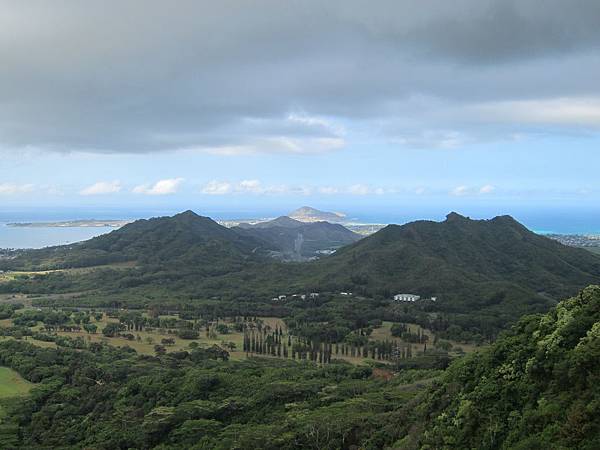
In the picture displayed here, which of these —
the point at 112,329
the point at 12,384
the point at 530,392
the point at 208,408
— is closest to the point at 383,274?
the point at 112,329

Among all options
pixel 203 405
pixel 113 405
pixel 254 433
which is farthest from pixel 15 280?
pixel 254 433

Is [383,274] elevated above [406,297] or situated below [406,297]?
above

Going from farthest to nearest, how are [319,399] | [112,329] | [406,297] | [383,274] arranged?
1. [383,274]
2. [406,297]
3. [112,329]
4. [319,399]

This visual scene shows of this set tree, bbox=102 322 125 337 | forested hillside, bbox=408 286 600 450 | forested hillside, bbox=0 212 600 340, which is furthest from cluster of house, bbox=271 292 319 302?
forested hillside, bbox=408 286 600 450

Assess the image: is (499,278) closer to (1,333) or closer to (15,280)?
(1,333)

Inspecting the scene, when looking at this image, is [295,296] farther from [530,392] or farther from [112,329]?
[530,392]

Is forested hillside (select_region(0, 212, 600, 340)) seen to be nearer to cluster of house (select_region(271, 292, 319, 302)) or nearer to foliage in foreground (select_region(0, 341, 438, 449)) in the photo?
cluster of house (select_region(271, 292, 319, 302))

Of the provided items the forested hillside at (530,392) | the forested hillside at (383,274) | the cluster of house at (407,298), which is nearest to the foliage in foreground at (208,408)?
the forested hillside at (530,392)

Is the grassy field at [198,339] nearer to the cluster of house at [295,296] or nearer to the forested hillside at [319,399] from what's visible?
the forested hillside at [319,399]
